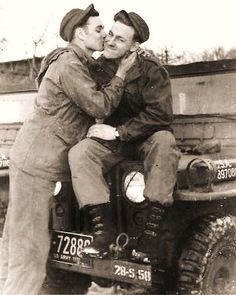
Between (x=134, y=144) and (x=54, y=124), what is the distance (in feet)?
1.88

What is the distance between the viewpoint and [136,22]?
3949 mm

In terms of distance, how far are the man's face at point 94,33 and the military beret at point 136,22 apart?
0.16 metres

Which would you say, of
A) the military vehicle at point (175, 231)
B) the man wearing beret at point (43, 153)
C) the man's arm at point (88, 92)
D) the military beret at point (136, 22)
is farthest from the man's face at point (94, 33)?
the military vehicle at point (175, 231)

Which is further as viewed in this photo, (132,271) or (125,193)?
(125,193)

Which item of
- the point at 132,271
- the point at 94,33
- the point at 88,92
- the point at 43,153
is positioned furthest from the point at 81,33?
the point at 132,271

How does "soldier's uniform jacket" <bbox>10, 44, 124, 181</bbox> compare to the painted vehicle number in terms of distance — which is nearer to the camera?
the painted vehicle number

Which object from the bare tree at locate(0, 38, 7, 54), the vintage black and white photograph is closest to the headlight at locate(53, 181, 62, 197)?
the vintage black and white photograph

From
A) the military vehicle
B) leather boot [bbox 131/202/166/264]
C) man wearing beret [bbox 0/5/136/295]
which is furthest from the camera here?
man wearing beret [bbox 0/5/136/295]

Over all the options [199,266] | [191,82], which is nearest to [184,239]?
[199,266]

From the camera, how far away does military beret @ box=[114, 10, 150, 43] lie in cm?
395

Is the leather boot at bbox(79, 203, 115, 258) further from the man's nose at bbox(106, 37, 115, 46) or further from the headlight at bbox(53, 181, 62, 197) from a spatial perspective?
the man's nose at bbox(106, 37, 115, 46)

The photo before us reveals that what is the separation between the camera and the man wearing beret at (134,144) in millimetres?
3590

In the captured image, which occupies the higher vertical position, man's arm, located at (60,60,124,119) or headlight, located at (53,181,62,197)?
man's arm, located at (60,60,124,119)

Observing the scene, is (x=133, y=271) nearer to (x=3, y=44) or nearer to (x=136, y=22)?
(x=136, y=22)
